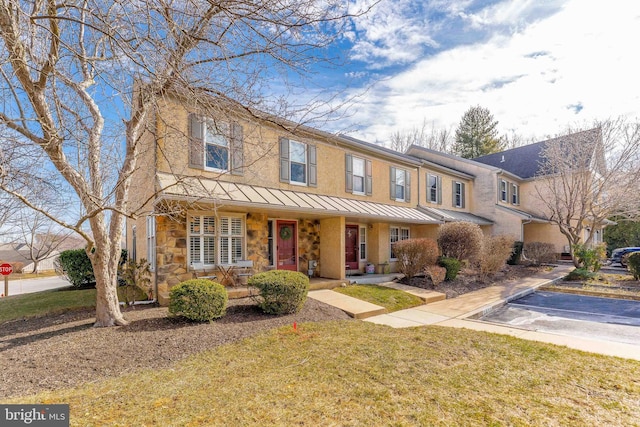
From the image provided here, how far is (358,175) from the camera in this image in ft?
43.7

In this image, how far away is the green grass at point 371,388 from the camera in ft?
9.96

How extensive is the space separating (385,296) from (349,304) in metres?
1.62

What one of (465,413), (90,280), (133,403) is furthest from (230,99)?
(90,280)

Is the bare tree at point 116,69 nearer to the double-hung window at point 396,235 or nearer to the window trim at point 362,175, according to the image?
the window trim at point 362,175

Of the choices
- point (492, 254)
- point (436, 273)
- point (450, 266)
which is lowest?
point (436, 273)

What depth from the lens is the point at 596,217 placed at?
49.2ft

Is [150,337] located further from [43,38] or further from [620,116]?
[620,116]

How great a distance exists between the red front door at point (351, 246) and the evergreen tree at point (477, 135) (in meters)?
27.9

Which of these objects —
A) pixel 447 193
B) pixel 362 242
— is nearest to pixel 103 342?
pixel 362 242

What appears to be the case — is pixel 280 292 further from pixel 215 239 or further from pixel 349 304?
pixel 215 239

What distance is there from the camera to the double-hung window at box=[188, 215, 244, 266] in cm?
877

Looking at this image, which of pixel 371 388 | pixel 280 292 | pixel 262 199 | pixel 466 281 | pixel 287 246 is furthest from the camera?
pixel 466 281

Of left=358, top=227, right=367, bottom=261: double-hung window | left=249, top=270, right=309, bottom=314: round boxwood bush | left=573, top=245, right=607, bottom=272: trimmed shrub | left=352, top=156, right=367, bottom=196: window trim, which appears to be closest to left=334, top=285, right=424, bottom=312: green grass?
left=249, top=270, right=309, bottom=314: round boxwood bush

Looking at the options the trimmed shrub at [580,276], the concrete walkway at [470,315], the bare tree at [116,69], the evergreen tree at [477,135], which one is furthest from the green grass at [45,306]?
the evergreen tree at [477,135]
